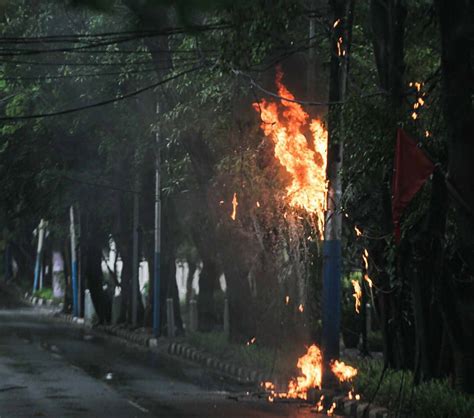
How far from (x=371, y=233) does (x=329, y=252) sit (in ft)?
2.75

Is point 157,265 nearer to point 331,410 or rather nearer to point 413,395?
point 331,410

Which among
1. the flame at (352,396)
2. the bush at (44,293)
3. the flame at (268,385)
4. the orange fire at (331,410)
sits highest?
the bush at (44,293)

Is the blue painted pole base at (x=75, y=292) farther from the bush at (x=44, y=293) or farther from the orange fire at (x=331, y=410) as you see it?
the orange fire at (x=331, y=410)

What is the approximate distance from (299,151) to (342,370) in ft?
14.9

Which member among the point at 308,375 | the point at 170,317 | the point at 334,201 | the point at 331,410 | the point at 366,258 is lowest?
the point at 331,410

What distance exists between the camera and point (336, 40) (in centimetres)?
1867

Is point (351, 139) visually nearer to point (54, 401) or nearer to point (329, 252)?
point (329, 252)

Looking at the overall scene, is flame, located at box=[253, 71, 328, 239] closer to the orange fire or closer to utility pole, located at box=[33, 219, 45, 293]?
the orange fire

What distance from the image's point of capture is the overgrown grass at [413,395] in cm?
1409

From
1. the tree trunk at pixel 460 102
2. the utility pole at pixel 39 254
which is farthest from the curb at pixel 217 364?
the utility pole at pixel 39 254

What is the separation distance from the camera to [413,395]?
15234 millimetres

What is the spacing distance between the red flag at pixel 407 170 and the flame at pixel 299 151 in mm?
5070

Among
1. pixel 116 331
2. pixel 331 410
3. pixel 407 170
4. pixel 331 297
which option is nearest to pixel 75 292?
pixel 116 331

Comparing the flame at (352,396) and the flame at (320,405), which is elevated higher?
the flame at (352,396)
